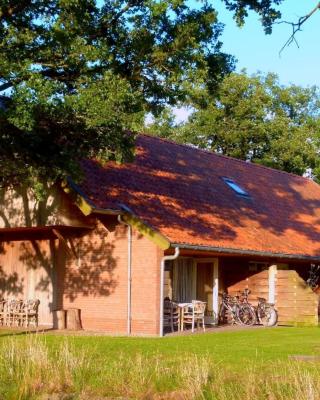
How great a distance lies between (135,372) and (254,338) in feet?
27.7

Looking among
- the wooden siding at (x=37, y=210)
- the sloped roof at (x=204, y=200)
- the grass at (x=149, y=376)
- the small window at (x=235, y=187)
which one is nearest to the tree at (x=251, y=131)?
the sloped roof at (x=204, y=200)

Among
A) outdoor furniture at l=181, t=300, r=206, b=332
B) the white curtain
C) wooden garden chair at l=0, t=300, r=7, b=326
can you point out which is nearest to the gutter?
outdoor furniture at l=181, t=300, r=206, b=332

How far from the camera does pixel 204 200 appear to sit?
81.3 ft

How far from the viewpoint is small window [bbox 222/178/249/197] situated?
2790 centimetres

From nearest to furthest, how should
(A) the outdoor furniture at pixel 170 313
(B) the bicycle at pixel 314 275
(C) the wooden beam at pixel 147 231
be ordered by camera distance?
1. (C) the wooden beam at pixel 147 231
2. (A) the outdoor furniture at pixel 170 313
3. (B) the bicycle at pixel 314 275

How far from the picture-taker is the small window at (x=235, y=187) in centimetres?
2790

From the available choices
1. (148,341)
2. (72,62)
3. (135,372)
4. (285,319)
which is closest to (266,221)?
(285,319)

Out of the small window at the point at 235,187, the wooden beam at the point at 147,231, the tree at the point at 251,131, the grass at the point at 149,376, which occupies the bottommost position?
the grass at the point at 149,376

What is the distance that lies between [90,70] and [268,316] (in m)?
11.4

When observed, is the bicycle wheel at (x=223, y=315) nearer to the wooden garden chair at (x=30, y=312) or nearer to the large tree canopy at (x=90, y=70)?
the wooden garden chair at (x=30, y=312)

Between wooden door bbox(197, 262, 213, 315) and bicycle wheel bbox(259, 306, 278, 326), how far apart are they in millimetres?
1823

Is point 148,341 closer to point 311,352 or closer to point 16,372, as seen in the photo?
point 311,352

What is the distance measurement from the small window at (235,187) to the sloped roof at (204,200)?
0.27 m

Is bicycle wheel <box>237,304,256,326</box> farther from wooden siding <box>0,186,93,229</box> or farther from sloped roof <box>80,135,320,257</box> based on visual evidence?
wooden siding <box>0,186,93,229</box>
